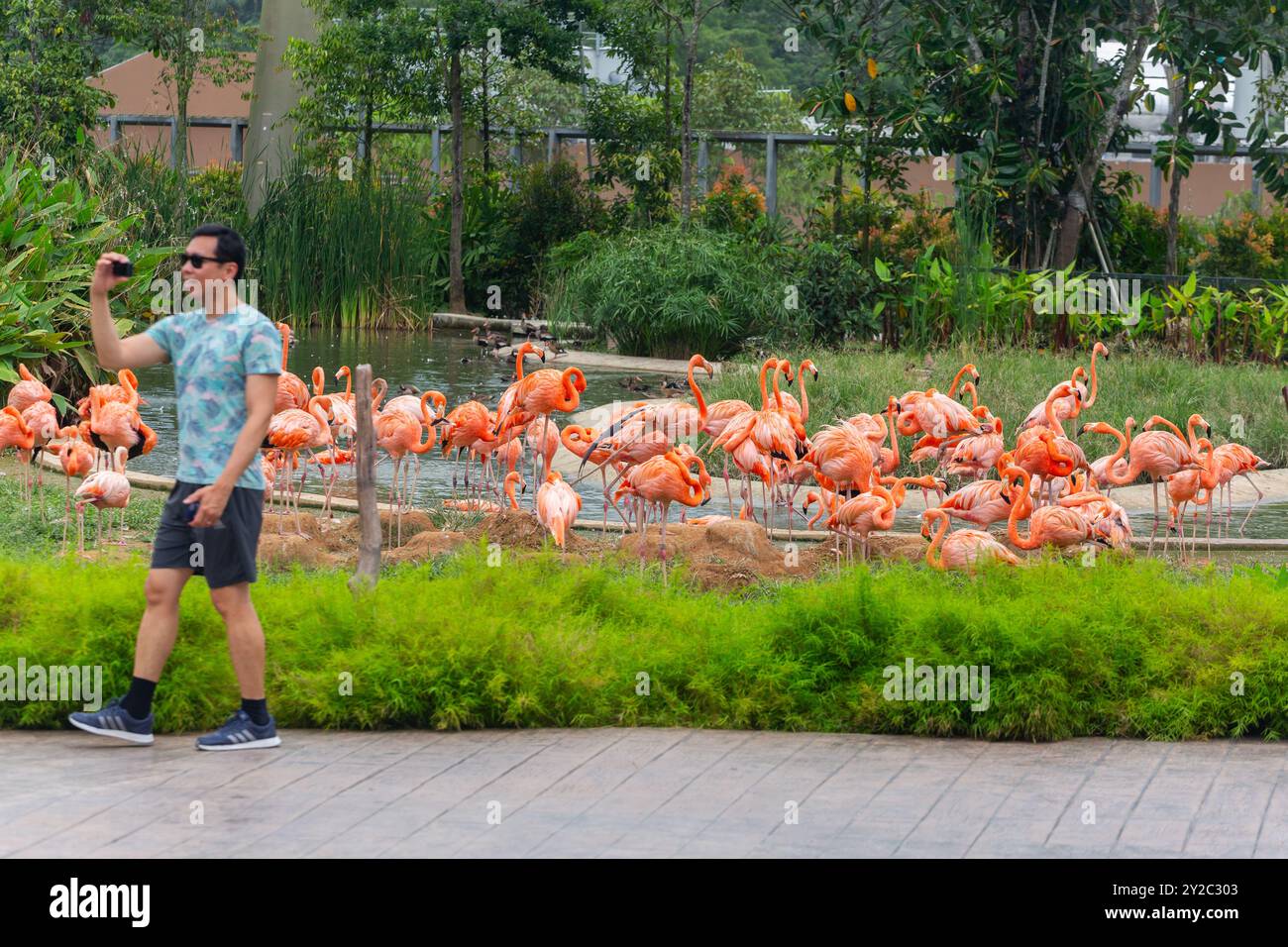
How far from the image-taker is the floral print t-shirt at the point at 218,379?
5.33 metres

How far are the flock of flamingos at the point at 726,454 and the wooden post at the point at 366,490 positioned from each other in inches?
59.6

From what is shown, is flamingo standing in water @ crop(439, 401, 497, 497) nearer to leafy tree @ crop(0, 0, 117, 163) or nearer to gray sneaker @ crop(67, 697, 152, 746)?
gray sneaker @ crop(67, 697, 152, 746)

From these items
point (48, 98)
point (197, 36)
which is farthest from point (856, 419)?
point (197, 36)

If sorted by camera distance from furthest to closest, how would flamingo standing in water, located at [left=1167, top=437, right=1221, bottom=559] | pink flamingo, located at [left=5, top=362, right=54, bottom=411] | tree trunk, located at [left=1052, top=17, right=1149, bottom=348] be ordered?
tree trunk, located at [left=1052, top=17, right=1149, bottom=348], pink flamingo, located at [left=5, top=362, right=54, bottom=411], flamingo standing in water, located at [left=1167, top=437, right=1221, bottom=559]

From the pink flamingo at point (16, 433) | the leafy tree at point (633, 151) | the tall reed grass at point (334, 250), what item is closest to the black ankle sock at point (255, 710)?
the pink flamingo at point (16, 433)

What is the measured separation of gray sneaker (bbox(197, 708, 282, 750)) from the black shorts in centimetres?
45

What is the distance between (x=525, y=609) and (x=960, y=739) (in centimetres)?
167

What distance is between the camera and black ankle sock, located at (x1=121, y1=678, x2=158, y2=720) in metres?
5.46

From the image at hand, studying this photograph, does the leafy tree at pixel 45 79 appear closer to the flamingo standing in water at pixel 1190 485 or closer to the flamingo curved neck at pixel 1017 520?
the flamingo standing in water at pixel 1190 485

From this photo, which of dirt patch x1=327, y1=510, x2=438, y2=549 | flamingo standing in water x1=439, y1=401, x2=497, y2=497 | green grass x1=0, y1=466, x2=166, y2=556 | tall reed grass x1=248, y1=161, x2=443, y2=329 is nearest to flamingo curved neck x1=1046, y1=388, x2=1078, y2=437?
flamingo standing in water x1=439, y1=401, x2=497, y2=497

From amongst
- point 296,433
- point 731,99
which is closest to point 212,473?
point 296,433

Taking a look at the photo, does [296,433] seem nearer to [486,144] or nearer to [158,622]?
[158,622]

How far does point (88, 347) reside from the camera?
1289cm
